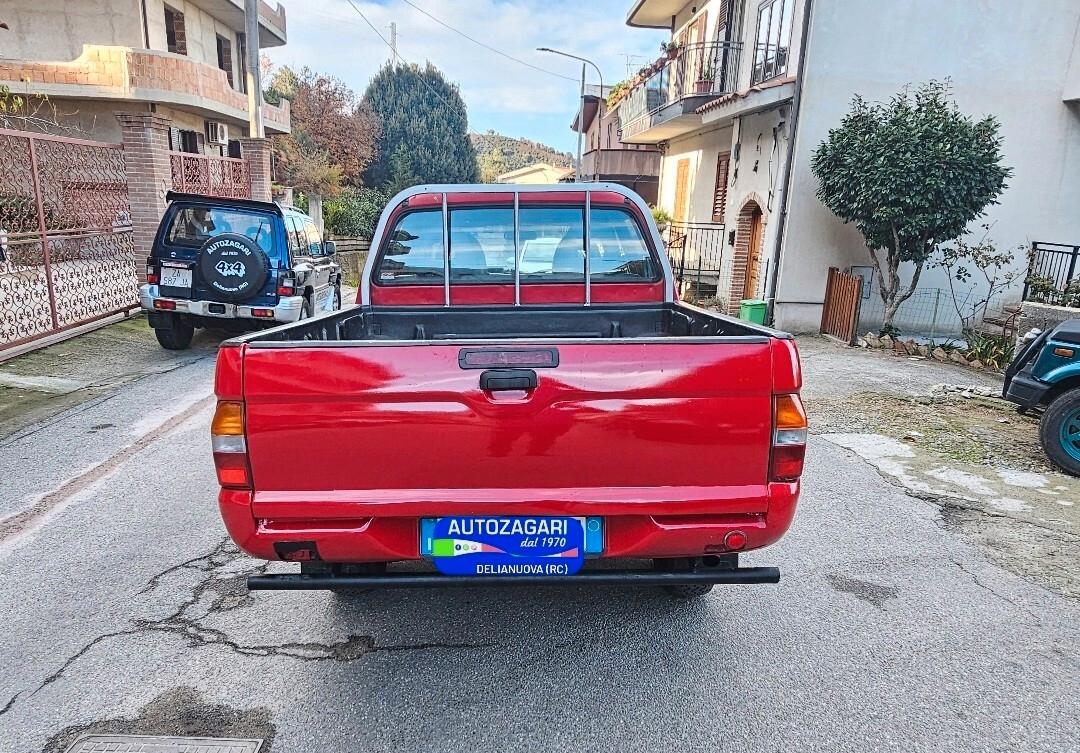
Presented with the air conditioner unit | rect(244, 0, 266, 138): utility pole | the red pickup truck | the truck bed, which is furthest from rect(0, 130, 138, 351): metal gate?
the air conditioner unit

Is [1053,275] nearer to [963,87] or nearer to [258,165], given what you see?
[963,87]

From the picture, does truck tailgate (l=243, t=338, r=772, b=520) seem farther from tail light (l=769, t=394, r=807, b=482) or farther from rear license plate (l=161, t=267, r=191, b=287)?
rear license plate (l=161, t=267, r=191, b=287)

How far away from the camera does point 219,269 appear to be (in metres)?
8.11

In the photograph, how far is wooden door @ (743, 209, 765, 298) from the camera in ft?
45.8

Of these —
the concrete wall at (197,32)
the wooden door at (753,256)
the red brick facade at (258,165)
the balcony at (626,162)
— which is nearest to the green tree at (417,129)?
the concrete wall at (197,32)

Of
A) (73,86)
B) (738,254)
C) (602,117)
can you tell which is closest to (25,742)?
(738,254)

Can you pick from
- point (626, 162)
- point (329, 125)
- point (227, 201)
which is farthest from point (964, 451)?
point (329, 125)

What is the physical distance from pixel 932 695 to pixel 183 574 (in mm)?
3569

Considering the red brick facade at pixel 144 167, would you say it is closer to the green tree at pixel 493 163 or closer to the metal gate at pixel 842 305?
the metal gate at pixel 842 305

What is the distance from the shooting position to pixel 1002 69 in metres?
11.4

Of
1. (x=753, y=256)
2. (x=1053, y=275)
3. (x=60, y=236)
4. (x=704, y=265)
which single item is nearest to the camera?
(x=60, y=236)

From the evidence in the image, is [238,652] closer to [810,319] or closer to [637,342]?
[637,342]

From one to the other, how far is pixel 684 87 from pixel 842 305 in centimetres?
727

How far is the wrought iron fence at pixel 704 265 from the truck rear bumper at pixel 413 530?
1306 centimetres
